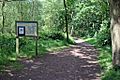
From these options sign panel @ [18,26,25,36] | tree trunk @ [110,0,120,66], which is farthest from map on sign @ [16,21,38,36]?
tree trunk @ [110,0,120,66]

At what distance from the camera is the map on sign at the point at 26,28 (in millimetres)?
16117

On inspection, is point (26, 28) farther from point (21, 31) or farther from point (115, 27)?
point (115, 27)

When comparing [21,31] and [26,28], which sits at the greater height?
[26,28]

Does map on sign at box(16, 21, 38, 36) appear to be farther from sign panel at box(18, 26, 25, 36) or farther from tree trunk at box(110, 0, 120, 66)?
tree trunk at box(110, 0, 120, 66)

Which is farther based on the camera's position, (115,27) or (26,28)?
(26,28)

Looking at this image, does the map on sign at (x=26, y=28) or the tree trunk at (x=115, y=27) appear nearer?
the tree trunk at (x=115, y=27)

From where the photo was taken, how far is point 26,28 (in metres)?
16.3

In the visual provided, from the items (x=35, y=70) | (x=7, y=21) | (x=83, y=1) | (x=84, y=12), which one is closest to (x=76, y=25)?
(x=84, y=12)

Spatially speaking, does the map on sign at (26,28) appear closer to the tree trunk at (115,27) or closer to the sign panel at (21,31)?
the sign panel at (21,31)

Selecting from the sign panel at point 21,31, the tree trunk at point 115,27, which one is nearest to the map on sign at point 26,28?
the sign panel at point 21,31

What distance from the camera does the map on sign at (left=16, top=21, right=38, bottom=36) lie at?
16.1 metres

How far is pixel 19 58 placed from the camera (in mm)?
14930

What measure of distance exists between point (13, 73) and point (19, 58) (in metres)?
4.13

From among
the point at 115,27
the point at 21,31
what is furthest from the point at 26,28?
the point at 115,27
